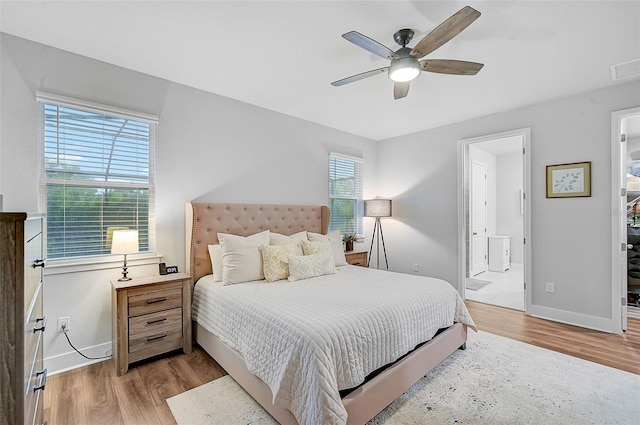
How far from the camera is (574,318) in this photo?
3428 millimetres

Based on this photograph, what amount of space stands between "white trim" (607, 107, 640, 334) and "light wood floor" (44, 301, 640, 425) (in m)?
0.23

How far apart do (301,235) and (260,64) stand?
196 cm

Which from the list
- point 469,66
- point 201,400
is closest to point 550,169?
point 469,66

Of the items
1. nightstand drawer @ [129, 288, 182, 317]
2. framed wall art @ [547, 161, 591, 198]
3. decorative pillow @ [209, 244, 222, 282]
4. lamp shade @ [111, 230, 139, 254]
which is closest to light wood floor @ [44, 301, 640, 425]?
nightstand drawer @ [129, 288, 182, 317]

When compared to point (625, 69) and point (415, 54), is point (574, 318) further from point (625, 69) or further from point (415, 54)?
point (415, 54)

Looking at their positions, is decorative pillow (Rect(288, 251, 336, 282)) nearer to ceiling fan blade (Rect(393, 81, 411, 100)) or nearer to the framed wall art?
ceiling fan blade (Rect(393, 81, 411, 100))

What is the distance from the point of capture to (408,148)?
503 cm

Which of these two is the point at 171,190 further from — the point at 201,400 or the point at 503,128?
the point at 503,128

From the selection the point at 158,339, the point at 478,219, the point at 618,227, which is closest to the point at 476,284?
the point at 478,219

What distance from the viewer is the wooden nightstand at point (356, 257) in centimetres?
432

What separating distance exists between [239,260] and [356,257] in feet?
6.92

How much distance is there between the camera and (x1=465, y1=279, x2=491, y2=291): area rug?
5070 millimetres

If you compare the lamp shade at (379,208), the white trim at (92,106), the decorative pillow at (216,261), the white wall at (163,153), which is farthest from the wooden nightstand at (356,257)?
the white trim at (92,106)

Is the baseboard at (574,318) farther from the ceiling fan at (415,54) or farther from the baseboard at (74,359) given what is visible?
the baseboard at (74,359)
